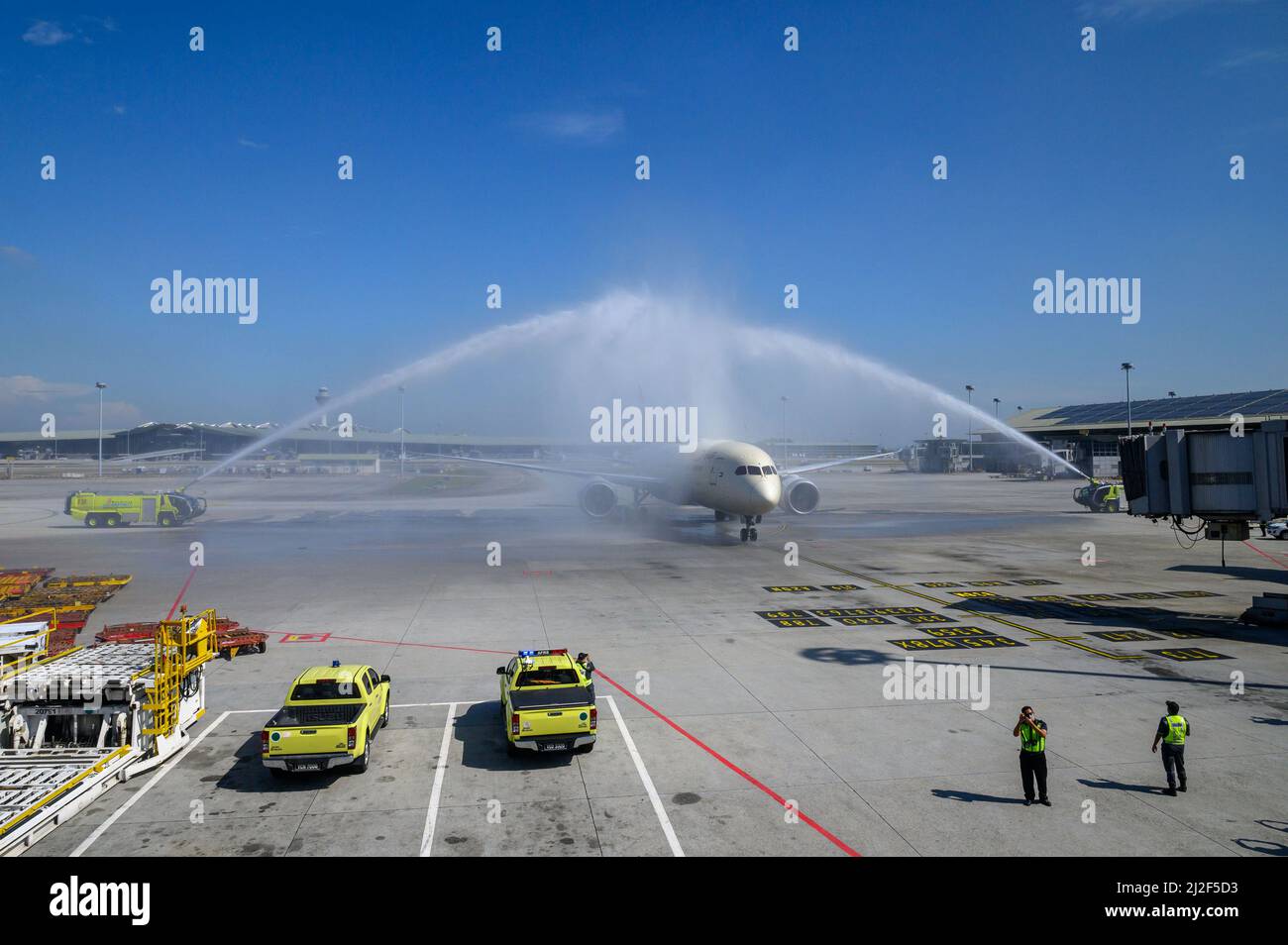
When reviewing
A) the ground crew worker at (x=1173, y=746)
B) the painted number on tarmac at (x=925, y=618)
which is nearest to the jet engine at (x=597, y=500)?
the painted number on tarmac at (x=925, y=618)

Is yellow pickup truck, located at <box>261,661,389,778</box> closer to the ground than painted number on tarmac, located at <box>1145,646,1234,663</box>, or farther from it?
farther from it

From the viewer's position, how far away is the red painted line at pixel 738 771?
11.4 m

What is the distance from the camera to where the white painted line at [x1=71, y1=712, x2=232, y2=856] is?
37.9 ft

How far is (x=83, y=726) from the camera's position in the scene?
14.6 meters

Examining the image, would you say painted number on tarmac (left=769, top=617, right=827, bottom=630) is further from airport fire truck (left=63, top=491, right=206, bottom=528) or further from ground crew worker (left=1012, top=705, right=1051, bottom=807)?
airport fire truck (left=63, top=491, right=206, bottom=528)

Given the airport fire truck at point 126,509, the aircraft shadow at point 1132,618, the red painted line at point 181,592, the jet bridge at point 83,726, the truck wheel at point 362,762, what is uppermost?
the airport fire truck at point 126,509

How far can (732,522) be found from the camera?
58469mm

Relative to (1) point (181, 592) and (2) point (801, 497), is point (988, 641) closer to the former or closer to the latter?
(2) point (801, 497)

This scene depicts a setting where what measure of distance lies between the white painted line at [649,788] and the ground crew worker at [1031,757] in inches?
227

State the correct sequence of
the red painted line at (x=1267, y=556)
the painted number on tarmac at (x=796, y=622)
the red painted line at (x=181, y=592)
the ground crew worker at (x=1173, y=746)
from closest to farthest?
the ground crew worker at (x=1173, y=746)
the painted number on tarmac at (x=796, y=622)
the red painted line at (x=181, y=592)
the red painted line at (x=1267, y=556)

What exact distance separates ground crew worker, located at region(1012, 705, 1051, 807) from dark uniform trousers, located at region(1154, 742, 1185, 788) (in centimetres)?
215

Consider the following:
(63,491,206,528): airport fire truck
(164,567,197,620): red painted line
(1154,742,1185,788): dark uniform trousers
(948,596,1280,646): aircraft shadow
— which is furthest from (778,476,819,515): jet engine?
(63,491,206,528): airport fire truck

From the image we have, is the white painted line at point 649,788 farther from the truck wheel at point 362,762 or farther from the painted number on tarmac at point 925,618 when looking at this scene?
the painted number on tarmac at point 925,618
